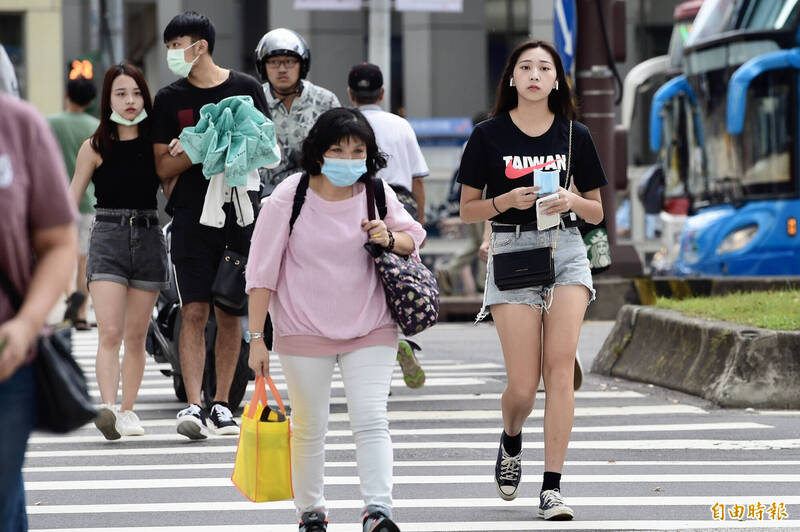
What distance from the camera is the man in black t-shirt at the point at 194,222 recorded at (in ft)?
27.5

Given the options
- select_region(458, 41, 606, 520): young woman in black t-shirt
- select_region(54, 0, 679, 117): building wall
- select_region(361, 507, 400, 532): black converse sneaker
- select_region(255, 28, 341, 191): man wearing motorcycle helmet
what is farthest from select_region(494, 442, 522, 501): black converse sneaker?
select_region(54, 0, 679, 117): building wall

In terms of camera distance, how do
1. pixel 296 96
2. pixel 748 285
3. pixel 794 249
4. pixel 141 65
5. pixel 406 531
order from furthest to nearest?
1. pixel 141 65
2. pixel 794 249
3. pixel 748 285
4. pixel 296 96
5. pixel 406 531

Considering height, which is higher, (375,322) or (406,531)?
(375,322)

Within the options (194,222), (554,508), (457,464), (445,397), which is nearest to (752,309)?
(445,397)

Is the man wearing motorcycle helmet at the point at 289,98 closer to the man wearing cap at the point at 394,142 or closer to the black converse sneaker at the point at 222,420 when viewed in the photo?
the man wearing cap at the point at 394,142

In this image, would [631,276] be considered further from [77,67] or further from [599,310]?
[77,67]

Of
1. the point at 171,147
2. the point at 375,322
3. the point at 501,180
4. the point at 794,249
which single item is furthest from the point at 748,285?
the point at 375,322

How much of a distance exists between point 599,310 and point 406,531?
10.9 meters

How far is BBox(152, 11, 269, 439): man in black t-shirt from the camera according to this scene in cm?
837

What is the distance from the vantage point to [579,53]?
16.6 metres

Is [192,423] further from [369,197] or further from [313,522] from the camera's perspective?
[369,197]

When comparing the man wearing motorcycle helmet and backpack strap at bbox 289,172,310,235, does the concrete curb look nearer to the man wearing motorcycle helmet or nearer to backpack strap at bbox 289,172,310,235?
the man wearing motorcycle helmet

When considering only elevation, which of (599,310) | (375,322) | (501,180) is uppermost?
(501,180)

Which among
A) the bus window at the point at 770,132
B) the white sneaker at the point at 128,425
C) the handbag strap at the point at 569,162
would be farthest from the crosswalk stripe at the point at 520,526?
the bus window at the point at 770,132
